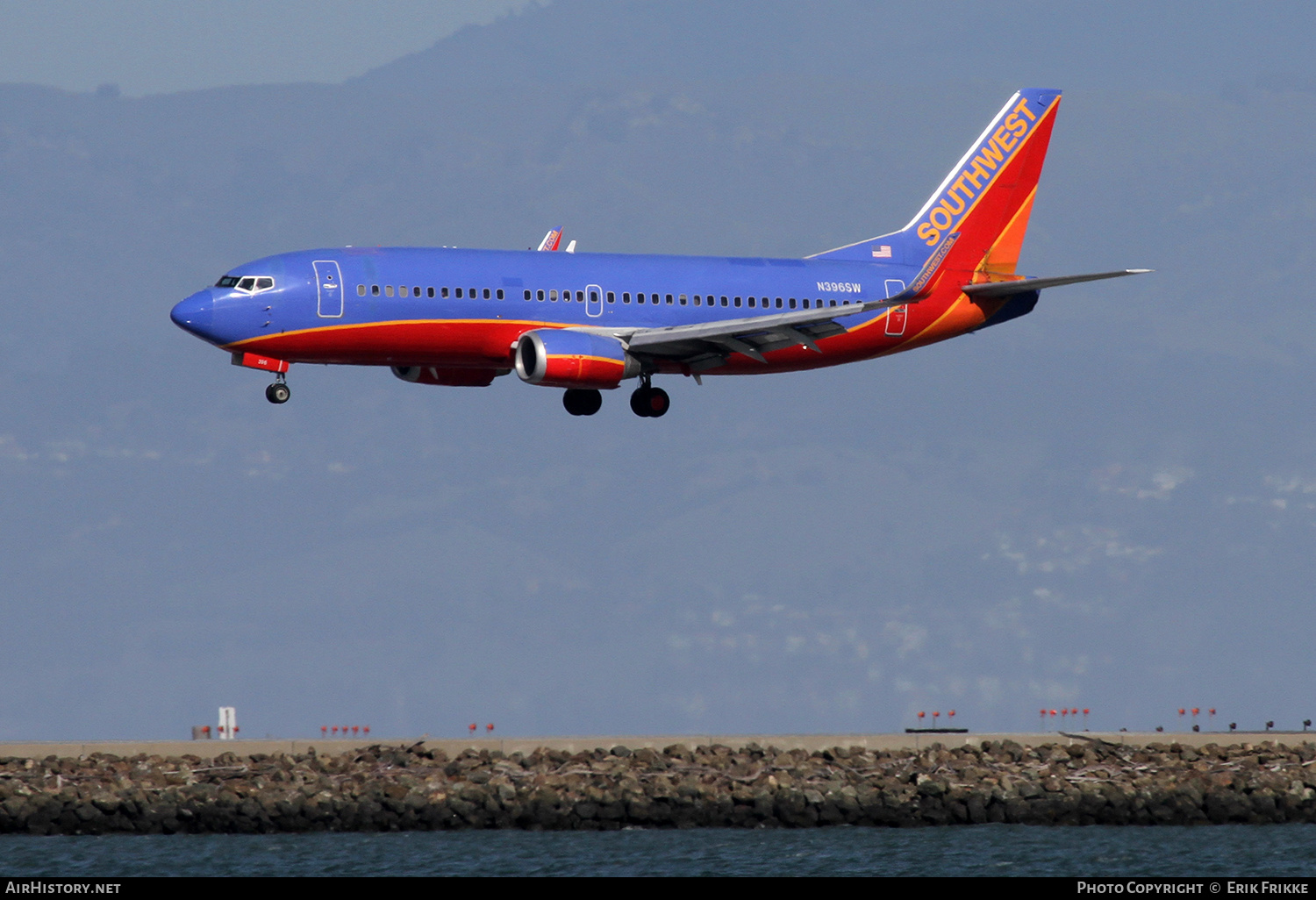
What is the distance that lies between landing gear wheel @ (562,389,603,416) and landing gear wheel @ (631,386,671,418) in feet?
3.83

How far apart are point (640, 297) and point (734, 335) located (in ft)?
11.1

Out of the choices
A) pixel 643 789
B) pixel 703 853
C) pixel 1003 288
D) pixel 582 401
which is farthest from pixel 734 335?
pixel 703 853

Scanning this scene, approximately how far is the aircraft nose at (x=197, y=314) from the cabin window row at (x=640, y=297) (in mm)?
4182

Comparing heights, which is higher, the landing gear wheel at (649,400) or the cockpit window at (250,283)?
the cockpit window at (250,283)

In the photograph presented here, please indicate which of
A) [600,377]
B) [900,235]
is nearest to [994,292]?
[900,235]

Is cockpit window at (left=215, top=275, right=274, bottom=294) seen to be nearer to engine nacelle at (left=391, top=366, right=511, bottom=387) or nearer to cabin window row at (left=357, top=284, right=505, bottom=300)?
cabin window row at (left=357, top=284, right=505, bottom=300)

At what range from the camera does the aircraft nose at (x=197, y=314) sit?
191ft

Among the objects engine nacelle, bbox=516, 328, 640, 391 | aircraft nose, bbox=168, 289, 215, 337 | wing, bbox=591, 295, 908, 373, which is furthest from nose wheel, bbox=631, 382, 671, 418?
aircraft nose, bbox=168, 289, 215, 337

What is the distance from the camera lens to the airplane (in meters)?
59.2

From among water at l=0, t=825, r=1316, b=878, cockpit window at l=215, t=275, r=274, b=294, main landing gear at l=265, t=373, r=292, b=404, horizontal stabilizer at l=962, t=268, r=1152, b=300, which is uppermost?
horizontal stabilizer at l=962, t=268, r=1152, b=300

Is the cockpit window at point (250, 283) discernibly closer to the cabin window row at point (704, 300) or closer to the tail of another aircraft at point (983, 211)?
the cabin window row at point (704, 300)

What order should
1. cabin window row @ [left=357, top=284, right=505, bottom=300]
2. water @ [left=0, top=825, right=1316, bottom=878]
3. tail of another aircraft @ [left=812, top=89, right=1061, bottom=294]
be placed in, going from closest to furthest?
water @ [left=0, top=825, right=1316, bottom=878] < cabin window row @ [left=357, top=284, right=505, bottom=300] < tail of another aircraft @ [left=812, top=89, right=1061, bottom=294]

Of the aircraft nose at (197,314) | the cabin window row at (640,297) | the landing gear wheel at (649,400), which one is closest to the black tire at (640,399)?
the landing gear wheel at (649,400)
